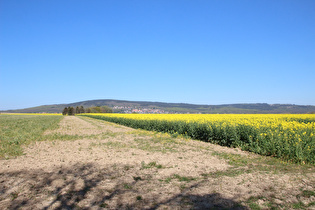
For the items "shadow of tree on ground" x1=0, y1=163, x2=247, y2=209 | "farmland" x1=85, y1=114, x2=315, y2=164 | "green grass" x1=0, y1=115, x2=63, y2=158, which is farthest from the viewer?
"green grass" x1=0, y1=115, x2=63, y2=158

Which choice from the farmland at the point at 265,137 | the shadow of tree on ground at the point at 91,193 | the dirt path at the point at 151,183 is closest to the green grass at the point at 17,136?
the dirt path at the point at 151,183

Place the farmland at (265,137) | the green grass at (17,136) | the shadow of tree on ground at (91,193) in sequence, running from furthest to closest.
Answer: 1. the green grass at (17,136)
2. the farmland at (265,137)
3. the shadow of tree on ground at (91,193)

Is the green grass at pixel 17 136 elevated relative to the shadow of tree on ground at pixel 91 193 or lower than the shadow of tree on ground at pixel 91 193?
elevated

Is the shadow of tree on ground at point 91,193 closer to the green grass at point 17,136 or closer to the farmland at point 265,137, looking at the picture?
the green grass at point 17,136

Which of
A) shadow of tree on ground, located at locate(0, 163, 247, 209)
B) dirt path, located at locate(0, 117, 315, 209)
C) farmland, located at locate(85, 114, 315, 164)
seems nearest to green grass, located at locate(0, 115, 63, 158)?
dirt path, located at locate(0, 117, 315, 209)

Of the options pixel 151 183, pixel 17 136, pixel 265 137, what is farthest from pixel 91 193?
pixel 17 136

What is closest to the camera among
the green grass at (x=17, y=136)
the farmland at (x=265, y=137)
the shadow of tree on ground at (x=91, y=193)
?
the shadow of tree on ground at (x=91, y=193)

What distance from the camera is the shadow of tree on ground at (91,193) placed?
178 inches

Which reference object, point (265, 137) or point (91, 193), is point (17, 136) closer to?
point (91, 193)

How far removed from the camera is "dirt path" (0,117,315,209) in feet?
15.2

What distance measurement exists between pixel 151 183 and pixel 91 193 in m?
1.56

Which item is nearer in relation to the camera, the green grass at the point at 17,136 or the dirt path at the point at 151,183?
the dirt path at the point at 151,183

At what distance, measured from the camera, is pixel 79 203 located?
463cm

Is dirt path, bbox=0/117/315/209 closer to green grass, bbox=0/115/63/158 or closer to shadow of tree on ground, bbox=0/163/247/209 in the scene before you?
shadow of tree on ground, bbox=0/163/247/209
